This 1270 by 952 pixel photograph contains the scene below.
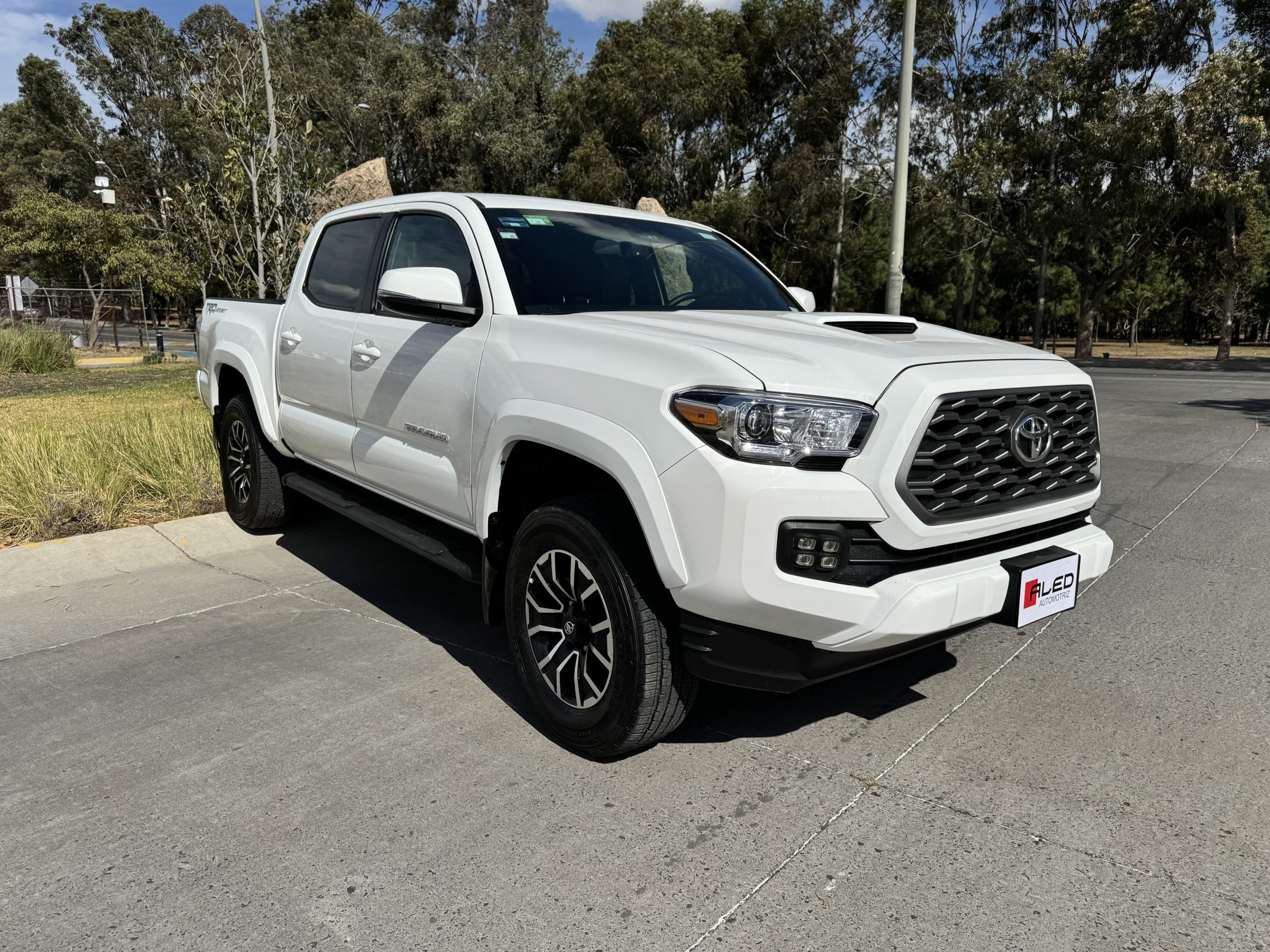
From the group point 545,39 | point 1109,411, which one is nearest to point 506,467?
point 1109,411

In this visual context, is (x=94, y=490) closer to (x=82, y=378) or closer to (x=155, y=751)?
(x=155, y=751)

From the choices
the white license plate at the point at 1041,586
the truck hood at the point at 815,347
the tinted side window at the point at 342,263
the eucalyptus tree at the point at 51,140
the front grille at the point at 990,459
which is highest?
the eucalyptus tree at the point at 51,140

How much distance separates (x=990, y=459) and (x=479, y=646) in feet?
7.82

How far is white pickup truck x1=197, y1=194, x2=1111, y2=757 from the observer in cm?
255

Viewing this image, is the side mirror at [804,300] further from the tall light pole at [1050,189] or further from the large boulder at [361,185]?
the tall light pole at [1050,189]

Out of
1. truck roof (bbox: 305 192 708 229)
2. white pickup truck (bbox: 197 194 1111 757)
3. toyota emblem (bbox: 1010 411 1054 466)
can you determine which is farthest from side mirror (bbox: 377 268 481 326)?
toyota emblem (bbox: 1010 411 1054 466)

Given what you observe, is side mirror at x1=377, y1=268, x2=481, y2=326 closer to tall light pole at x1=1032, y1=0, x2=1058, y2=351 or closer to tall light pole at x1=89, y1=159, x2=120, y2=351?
tall light pole at x1=1032, y1=0, x2=1058, y2=351

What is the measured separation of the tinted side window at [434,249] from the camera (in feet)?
12.2

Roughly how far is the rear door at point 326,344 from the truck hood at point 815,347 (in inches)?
60.6

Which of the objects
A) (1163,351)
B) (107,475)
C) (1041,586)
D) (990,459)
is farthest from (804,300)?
(1163,351)

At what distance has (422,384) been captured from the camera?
372 centimetres

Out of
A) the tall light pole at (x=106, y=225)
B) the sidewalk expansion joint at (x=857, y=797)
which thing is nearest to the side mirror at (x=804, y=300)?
the sidewalk expansion joint at (x=857, y=797)

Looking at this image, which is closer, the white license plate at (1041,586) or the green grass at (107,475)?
the white license plate at (1041,586)

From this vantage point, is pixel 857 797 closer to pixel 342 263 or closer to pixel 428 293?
pixel 428 293
